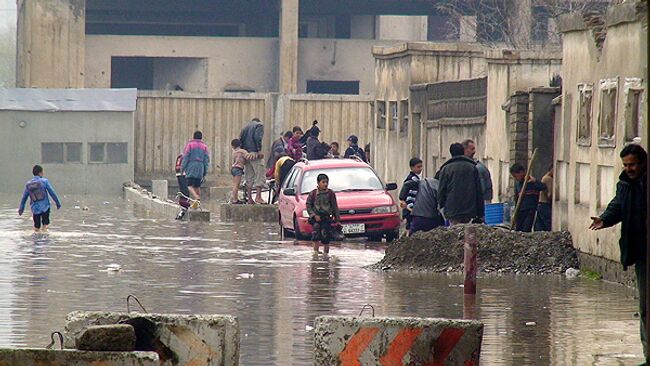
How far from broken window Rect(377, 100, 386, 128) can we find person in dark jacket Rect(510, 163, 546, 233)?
14425 millimetres

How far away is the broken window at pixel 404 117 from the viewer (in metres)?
35.7

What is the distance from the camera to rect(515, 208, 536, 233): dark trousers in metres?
24.1

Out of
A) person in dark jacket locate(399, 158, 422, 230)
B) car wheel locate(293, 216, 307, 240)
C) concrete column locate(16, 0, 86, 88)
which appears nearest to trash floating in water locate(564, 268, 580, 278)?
person in dark jacket locate(399, 158, 422, 230)

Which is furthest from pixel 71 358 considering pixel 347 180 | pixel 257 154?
pixel 257 154

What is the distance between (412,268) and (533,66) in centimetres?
672

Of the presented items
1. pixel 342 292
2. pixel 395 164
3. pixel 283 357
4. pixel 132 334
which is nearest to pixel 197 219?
pixel 395 164

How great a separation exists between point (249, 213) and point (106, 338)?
79.0 feet

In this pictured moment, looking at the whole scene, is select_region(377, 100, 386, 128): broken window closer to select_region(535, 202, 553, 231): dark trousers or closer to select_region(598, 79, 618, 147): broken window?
select_region(535, 202, 553, 231): dark trousers

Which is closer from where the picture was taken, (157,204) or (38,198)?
(38,198)

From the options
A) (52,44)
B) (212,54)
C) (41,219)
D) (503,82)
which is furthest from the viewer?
(212,54)

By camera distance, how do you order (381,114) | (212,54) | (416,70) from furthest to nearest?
(212,54), (381,114), (416,70)

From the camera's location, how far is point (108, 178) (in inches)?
1774

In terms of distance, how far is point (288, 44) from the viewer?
172 ft

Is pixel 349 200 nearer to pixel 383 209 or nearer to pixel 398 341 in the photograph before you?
pixel 383 209
